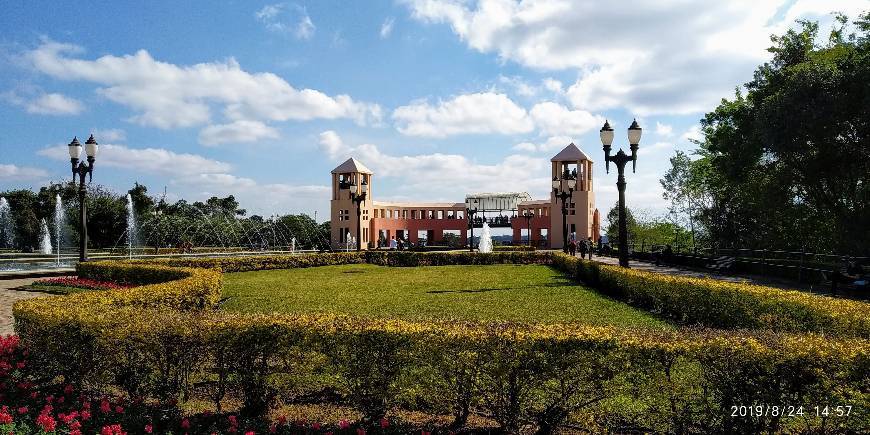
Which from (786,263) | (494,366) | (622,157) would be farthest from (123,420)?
(786,263)

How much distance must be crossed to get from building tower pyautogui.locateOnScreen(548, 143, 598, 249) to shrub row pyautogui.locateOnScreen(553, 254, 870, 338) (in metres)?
32.5

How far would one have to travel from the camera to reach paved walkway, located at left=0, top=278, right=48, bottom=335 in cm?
980

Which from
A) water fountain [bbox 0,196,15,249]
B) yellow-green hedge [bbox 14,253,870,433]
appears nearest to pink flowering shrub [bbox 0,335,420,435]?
yellow-green hedge [bbox 14,253,870,433]

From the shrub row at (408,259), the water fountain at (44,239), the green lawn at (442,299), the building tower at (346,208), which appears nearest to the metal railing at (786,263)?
the shrub row at (408,259)

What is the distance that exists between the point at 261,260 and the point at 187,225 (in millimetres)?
32987

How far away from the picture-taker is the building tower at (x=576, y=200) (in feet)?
153

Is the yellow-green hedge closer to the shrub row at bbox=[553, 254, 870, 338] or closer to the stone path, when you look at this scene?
the shrub row at bbox=[553, 254, 870, 338]

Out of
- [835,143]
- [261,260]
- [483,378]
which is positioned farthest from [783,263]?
[261,260]

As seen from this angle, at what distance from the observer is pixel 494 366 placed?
4766 millimetres

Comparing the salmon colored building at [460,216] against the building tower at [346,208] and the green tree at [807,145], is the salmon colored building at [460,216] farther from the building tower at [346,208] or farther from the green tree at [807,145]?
the green tree at [807,145]

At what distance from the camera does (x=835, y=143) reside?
67.3 feet

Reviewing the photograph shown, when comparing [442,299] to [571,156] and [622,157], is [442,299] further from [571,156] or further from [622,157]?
[571,156]

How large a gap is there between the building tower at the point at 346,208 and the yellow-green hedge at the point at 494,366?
45234 millimetres
